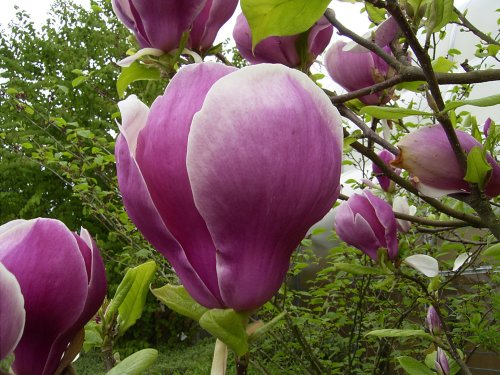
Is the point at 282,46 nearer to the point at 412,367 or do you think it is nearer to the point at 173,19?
the point at 173,19

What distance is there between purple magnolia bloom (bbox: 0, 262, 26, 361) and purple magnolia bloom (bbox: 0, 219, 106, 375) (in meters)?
0.03

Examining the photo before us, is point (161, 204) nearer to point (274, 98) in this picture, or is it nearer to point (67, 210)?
point (274, 98)

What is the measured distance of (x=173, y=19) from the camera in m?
0.47

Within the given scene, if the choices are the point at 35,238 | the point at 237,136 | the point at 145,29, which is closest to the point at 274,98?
the point at 237,136

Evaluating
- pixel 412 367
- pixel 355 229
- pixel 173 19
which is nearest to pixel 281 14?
pixel 173 19

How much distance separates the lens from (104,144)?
8.63 ft

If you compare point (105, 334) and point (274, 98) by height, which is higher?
point (274, 98)

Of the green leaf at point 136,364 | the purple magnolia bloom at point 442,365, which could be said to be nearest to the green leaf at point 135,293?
the green leaf at point 136,364

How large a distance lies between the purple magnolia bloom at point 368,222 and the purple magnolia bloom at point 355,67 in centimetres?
19

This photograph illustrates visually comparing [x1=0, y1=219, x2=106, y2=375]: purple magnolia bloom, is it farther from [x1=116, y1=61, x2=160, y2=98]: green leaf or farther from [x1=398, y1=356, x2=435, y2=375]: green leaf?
[x1=398, y1=356, x2=435, y2=375]: green leaf

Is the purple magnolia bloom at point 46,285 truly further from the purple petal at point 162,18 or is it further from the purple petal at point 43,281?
the purple petal at point 162,18

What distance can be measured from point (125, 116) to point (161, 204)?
0.18 feet

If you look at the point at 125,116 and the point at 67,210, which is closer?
the point at 125,116

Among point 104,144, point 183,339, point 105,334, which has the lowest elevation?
point 183,339
